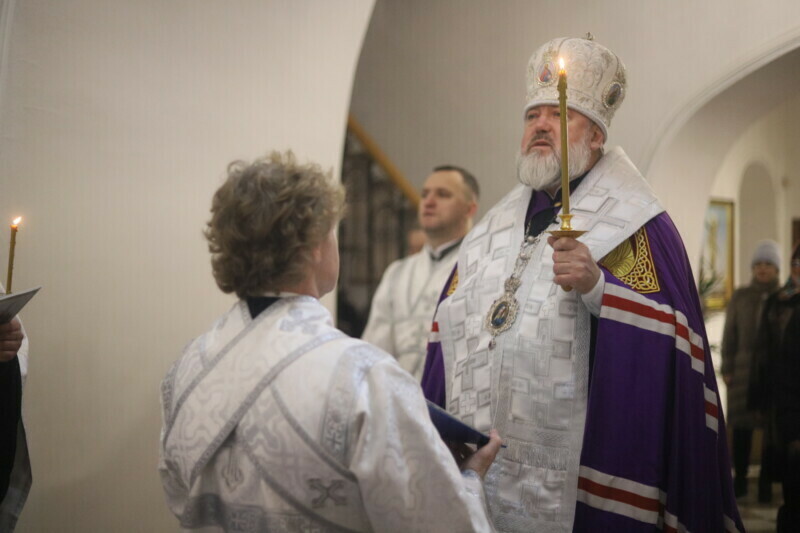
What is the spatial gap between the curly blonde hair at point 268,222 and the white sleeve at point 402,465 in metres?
0.30

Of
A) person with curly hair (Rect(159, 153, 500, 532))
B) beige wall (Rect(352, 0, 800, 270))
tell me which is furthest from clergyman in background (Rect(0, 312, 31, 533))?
beige wall (Rect(352, 0, 800, 270))

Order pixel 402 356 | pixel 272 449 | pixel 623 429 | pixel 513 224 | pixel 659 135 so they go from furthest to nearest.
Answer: pixel 659 135, pixel 402 356, pixel 513 224, pixel 623 429, pixel 272 449

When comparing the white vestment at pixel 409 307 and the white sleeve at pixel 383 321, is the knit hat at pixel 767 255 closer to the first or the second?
the white vestment at pixel 409 307

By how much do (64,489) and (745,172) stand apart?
998 centimetres

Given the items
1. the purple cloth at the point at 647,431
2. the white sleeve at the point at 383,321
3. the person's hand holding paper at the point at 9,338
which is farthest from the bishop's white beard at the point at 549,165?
the white sleeve at the point at 383,321

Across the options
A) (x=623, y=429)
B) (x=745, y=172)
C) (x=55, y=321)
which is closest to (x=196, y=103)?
(x=55, y=321)

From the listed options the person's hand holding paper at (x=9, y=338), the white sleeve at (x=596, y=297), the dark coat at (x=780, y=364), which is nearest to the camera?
the person's hand holding paper at (x=9, y=338)

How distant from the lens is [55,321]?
9.94ft

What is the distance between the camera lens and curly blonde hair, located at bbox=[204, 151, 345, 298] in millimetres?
1664

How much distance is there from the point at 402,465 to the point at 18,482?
1.62 m

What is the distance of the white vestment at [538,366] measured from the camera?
8.16 ft

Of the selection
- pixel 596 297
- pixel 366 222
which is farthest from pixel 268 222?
pixel 366 222

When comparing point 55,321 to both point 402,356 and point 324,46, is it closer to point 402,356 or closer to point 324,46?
point 324,46

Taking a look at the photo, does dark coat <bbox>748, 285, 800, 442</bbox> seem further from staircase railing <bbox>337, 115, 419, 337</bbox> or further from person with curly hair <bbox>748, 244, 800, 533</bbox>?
staircase railing <bbox>337, 115, 419, 337</bbox>
